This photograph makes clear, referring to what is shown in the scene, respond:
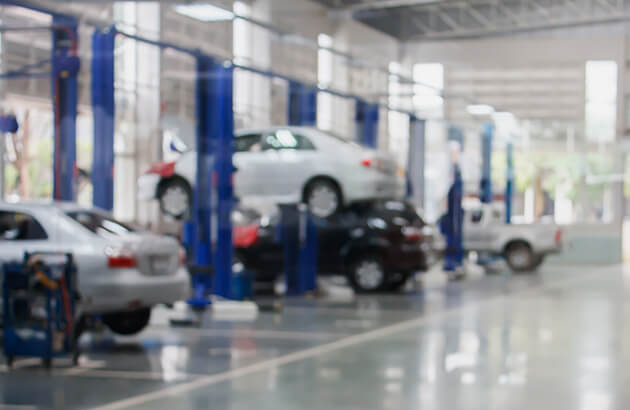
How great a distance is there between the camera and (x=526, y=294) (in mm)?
15281

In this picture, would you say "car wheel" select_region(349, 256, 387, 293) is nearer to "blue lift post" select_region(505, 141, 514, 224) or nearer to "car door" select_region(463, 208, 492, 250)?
"car door" select_region(463, 208, 492, 250)

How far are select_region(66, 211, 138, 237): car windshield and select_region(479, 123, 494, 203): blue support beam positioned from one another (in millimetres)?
13361

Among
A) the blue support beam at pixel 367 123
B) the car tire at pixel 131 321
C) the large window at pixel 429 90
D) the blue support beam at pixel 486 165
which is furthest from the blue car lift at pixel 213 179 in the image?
the blue support beam at pixel 486 165

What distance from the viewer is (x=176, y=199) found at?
37.8ft

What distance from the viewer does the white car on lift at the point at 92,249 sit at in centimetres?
790

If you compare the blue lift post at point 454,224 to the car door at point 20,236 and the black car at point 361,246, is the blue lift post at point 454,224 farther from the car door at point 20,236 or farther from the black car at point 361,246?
the car door at point 20,236

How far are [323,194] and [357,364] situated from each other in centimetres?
518

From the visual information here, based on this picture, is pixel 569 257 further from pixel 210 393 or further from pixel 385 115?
pixel 210 393

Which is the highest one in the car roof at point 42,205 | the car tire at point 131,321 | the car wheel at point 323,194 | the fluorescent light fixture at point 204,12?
the fluorescent light fixture at point 204,12

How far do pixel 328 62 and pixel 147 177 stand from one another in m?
3.24

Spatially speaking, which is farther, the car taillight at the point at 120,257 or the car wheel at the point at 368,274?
the car wheel at the point at 368,274

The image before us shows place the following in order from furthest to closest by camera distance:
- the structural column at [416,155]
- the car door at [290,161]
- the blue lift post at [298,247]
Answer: the structural column at [416,155] → the blue lift post at [298,247] → the car door at [290,161]

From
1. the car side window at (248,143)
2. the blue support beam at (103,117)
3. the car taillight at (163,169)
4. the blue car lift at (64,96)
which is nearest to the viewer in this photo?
the blue car lift at (64,96)

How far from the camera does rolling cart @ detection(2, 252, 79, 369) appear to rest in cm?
735
